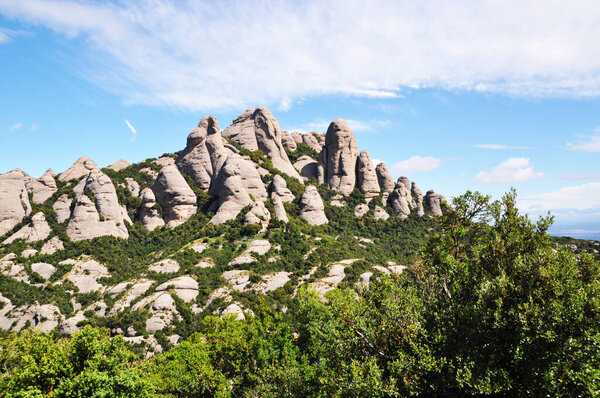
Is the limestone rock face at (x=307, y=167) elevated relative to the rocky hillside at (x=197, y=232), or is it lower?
elevated

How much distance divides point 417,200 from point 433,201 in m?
5.85

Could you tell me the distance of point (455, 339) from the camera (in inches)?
610

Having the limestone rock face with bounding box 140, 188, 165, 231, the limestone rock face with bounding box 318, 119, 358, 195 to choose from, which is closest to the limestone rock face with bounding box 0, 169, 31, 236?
the limestone rock face with bounding box 140, 188, 165, 231

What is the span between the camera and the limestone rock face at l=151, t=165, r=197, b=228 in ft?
282

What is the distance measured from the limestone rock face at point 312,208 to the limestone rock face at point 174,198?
32.4 m

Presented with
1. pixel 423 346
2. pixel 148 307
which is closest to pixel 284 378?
pixel 423 346

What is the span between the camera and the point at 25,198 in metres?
74.8

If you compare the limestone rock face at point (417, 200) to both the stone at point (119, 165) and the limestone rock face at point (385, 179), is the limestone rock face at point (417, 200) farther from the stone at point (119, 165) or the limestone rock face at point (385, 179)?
the stone at point (119, 165)

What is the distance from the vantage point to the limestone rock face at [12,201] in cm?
6930

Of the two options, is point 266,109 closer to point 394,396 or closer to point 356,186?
point 356,186

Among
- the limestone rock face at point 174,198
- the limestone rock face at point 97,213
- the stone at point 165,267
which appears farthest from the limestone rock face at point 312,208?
the limestone rock face at point 97,213

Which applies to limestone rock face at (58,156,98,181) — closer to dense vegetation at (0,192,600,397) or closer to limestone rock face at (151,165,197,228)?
limestone rock face at (151,165,197,228)

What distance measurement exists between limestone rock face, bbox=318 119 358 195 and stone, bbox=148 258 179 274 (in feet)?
206

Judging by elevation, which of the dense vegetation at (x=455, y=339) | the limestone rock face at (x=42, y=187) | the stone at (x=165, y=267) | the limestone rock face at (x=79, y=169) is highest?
the limestone rock face at (x=79, y=169)
